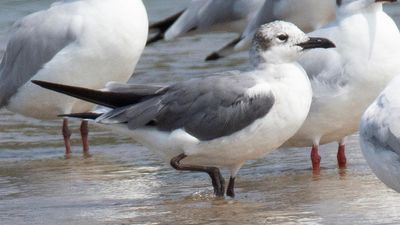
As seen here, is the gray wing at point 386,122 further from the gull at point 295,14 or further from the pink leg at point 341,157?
the gull at point 295,14

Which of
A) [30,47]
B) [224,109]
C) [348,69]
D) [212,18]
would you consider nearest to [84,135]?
[30,47]

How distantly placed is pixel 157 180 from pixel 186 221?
1453 millimetres

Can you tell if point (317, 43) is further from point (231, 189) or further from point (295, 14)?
point (295, 14)

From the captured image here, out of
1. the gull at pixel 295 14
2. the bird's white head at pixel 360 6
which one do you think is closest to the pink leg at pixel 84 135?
the gull at pixel 295 14

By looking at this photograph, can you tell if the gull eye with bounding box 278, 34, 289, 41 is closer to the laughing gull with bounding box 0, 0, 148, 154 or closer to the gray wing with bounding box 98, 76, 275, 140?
the gray wing with bounding box 98, 76, 275, 140

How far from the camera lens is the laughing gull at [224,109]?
7.19 m

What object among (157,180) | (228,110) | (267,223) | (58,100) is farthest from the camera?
(58,100)

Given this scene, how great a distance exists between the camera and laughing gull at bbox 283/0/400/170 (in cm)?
809

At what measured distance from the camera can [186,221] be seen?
6.68 meters

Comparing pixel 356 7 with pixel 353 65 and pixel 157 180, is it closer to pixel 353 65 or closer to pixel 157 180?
Result: pixel 353 65

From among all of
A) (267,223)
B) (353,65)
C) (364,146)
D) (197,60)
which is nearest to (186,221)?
(267,223)

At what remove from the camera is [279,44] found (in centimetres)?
745

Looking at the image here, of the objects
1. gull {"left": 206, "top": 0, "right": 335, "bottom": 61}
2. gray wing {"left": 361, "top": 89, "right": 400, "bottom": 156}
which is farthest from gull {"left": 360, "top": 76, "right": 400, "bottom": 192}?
gull {"left": 206, "top": 0, "right": 335, "bottom": 61}

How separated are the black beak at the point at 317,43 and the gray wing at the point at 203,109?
410 millimetres
